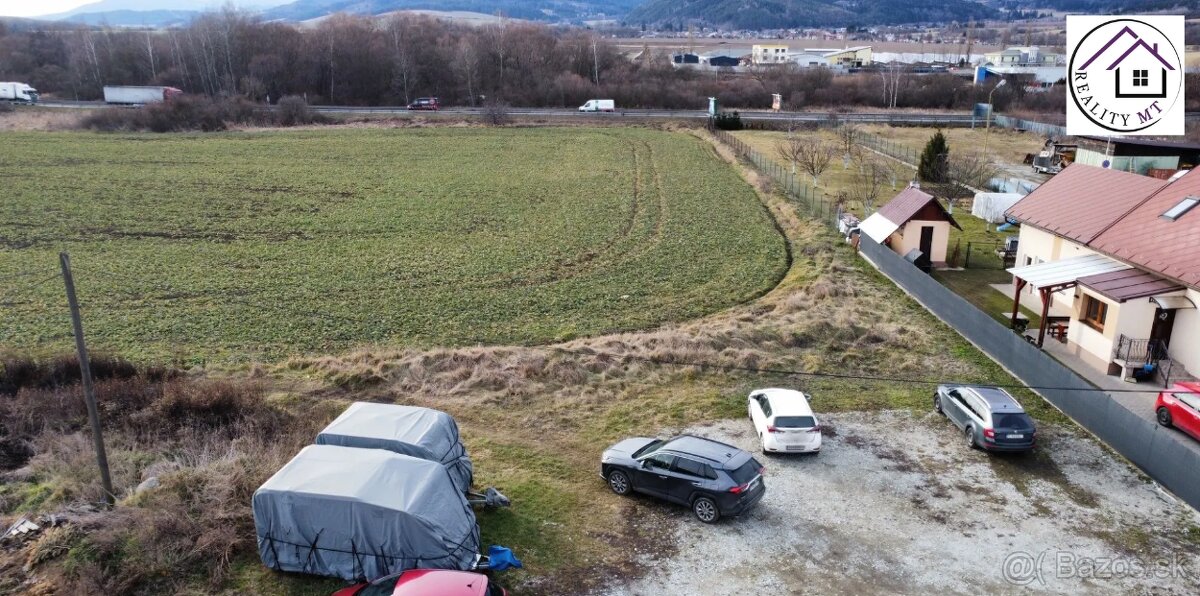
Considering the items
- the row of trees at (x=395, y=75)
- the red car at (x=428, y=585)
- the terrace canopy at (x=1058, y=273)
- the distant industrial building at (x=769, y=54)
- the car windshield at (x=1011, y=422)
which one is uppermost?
the distant industrial building at (x=769, y=54)

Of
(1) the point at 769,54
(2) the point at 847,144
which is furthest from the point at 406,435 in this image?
(1) the point at 769,54

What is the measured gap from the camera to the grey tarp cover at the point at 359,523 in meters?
12.6

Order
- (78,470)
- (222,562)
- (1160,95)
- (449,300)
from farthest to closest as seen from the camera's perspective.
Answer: (1160,95) → (449,300) → (78,470) → (222,562)

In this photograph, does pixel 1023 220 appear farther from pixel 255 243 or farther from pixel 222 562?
pixel 255 243

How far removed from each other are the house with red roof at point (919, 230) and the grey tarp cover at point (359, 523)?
1035 inches

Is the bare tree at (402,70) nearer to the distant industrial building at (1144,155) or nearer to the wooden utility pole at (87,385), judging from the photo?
the distant industrial building at (1144,155)

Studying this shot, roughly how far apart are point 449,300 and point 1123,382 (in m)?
21.7

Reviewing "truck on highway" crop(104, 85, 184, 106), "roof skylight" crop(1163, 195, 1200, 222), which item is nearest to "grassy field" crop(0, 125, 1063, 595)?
"roof skylight" crop(1163, 195, 1200, 222)

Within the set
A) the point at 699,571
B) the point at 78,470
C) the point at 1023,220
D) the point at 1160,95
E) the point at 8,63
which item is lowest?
the point at 699,571

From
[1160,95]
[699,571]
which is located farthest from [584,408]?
[1160,95]

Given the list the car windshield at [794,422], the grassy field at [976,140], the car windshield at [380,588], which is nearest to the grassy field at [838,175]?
the grassy field at [976,140]

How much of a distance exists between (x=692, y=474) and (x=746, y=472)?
107cm

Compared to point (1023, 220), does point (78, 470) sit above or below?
below

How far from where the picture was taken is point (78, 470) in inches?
613
